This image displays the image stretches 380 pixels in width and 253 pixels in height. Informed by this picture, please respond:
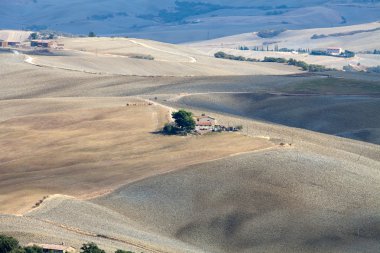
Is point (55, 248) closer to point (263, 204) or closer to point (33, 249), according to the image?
point (33, 249)

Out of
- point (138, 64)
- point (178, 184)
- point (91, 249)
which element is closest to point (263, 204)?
point (178, 184)

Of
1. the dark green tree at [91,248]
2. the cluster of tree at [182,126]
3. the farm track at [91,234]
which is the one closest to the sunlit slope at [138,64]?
the cluster of tree at [182,126]

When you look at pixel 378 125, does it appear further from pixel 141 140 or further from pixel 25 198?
pixel 25 198

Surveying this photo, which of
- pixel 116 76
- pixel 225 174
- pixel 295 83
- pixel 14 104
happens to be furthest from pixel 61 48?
pixel 225 174

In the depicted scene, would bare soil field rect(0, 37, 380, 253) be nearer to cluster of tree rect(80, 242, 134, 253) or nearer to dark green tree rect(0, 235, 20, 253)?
cluster of tree rect(80, 242, 134, 253)

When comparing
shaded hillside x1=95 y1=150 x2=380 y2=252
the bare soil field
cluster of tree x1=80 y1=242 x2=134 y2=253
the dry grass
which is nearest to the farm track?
the bare soil field

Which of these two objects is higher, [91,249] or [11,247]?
[11,247]

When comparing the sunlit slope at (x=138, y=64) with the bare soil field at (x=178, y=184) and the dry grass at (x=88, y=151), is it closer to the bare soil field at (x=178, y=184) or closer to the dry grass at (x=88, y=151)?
the bare soil field at (x=178, y=184)
